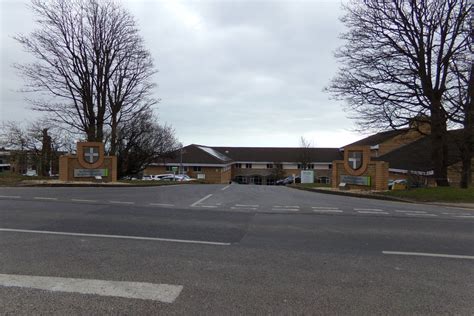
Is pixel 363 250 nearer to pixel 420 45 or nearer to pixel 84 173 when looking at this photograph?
pixel 420 45

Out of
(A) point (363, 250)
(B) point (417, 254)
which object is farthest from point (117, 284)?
(B) point (417, 254)

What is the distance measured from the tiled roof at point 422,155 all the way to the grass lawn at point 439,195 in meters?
3.21

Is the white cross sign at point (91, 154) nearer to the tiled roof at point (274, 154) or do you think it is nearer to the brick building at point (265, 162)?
the brick building at point (265, 162)

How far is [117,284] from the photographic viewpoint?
493 centimetres

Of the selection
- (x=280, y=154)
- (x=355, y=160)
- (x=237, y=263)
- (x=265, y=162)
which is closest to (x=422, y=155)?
(x=355, y=160)

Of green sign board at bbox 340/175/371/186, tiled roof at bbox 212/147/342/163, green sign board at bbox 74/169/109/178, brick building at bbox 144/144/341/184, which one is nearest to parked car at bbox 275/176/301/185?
brick building at bbox 144/144/341/184

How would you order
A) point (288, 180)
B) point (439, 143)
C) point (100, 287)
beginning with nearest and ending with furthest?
point (100, 287) → point (439, 143) → point (288, 180)

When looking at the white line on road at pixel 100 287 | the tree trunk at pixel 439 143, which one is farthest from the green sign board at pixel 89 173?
the white line on road at pixel 100 287

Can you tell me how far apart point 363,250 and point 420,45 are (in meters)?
19.2

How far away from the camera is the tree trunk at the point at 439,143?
2211cm

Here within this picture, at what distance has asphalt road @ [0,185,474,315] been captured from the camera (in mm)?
4383

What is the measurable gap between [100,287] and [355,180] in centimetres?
2184

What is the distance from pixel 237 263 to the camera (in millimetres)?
6043

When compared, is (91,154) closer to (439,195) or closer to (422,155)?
(439,195)
